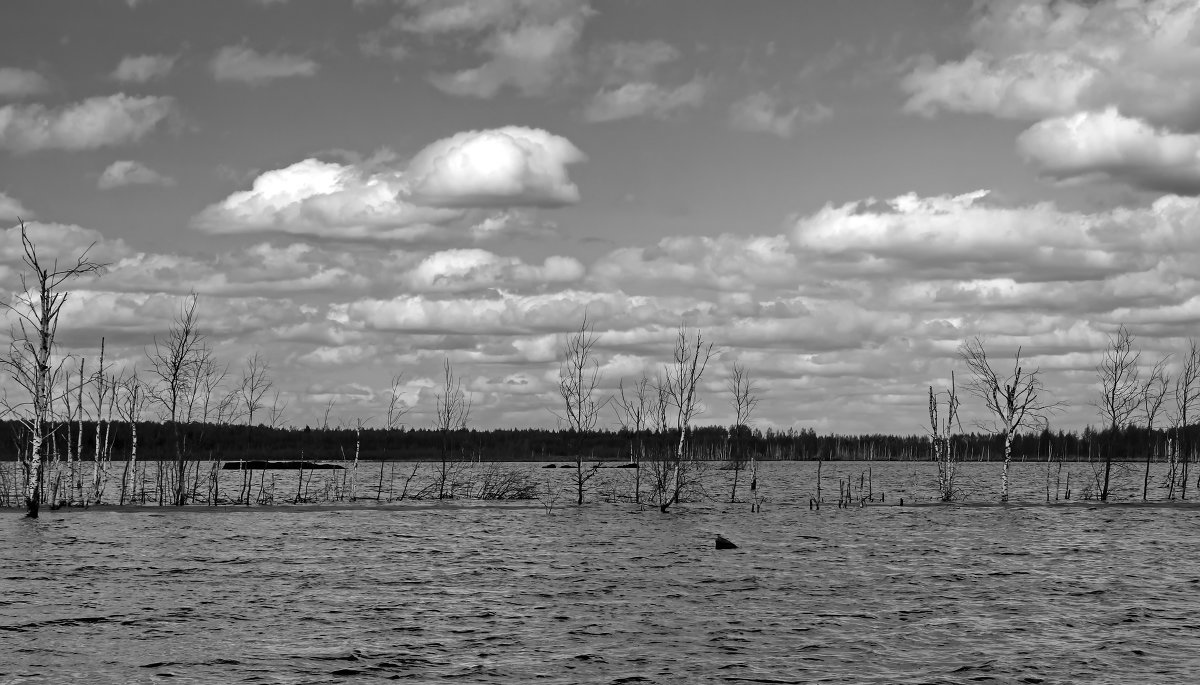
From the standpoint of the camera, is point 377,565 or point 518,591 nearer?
point 518,591

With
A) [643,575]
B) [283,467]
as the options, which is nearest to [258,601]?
[643,575]

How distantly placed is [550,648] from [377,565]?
57.0ft

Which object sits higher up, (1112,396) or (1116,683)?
(1112,396)

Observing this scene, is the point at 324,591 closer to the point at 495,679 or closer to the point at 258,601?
the point at 258,601

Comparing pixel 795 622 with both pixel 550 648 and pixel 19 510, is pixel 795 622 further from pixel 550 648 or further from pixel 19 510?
pixel 19 510

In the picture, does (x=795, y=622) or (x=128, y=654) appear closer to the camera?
(x=128, y=654)

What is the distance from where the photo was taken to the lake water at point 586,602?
2236 cm

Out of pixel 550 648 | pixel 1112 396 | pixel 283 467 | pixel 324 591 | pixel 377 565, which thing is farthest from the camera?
pixel 283 467

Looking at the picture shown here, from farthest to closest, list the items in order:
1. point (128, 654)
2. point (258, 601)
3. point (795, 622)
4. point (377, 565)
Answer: point (377, 565) < point (258, 601) < point (795, 622) < point (128, 654)

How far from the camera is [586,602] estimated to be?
31.5 m

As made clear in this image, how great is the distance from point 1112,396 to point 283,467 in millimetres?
128835

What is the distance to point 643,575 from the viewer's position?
37000mm

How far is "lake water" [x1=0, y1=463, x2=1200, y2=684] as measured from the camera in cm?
2236

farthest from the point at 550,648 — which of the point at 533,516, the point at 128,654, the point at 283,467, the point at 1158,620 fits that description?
the point at 283,467
